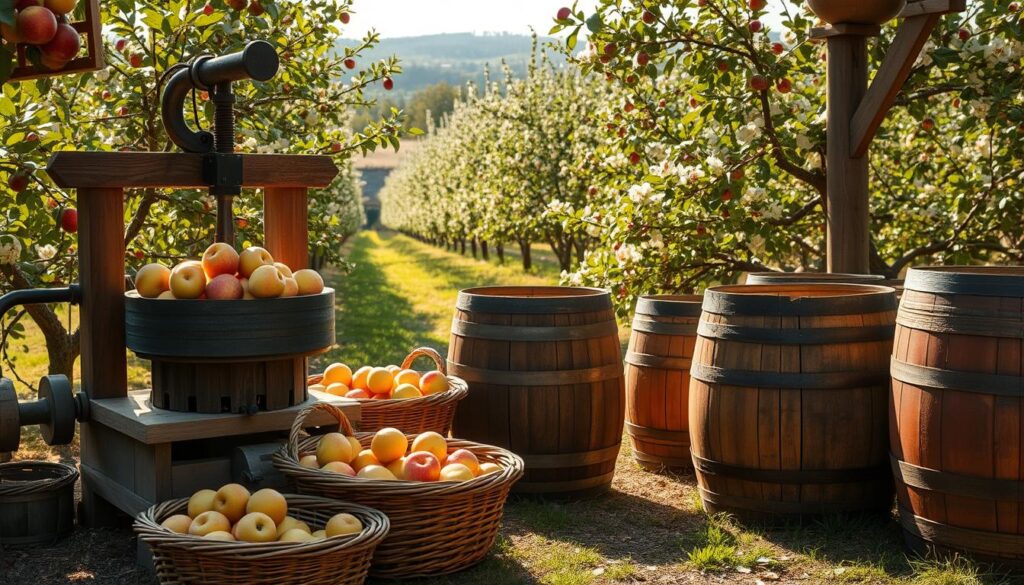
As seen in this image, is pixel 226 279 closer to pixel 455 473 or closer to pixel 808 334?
pixel 455 473

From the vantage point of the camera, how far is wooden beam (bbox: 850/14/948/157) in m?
5.87

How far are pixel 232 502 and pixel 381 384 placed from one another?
1529 mm

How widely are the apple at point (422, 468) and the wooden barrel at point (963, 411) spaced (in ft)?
5.82

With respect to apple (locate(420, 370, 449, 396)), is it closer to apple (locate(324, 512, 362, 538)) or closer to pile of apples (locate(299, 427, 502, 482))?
pile of apples (locate(299, 427, 502, 482))

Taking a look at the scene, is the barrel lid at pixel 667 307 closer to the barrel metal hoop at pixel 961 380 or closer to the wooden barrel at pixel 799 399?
the wooden barrel at pixel 799 399

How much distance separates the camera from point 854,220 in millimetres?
6473

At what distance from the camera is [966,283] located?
382 centimetres

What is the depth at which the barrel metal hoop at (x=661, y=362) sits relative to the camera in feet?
17.6

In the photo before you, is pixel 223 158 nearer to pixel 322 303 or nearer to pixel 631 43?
pixel 322 303

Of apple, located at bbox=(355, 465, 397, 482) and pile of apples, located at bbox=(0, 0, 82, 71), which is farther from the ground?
pile of apples, located at bbox=(0, 0, 82, 71)

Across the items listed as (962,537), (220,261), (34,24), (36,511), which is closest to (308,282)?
(220,261)

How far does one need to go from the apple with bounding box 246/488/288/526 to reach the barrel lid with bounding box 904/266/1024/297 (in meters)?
2.45

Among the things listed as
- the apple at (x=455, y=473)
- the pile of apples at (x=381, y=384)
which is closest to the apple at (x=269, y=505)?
the apple at (x=455, y=473)

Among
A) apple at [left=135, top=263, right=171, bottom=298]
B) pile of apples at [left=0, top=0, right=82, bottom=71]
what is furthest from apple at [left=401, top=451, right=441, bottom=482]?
pile of apples at [left=0, top=0, right=82, bottom=71]
